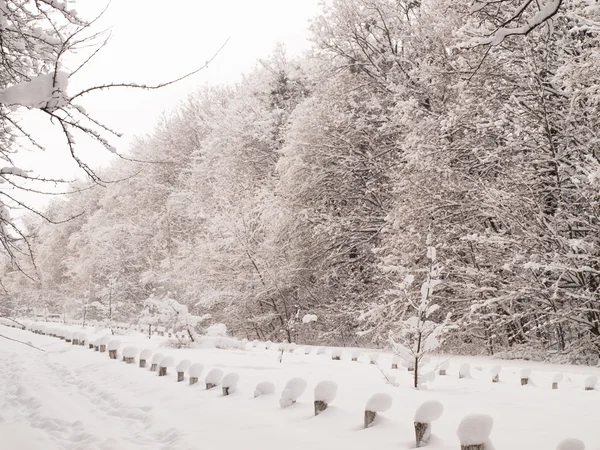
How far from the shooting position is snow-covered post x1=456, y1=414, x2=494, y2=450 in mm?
3379

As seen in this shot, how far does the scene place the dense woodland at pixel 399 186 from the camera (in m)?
10.6

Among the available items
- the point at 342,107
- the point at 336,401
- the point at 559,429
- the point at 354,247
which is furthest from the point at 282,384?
the point at 342,107

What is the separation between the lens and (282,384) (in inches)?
295

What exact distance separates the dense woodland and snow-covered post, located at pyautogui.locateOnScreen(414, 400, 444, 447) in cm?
267

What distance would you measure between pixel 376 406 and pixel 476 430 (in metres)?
1.25

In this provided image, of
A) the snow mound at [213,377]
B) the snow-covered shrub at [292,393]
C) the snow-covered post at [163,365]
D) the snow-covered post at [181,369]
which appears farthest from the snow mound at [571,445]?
the snow-covered post at [163,365]

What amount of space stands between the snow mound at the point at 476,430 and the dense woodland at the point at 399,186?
2435 mm

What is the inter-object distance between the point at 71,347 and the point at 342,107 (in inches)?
479

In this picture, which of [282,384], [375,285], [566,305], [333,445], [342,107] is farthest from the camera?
[342,107]

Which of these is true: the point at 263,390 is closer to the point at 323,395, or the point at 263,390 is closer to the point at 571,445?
the point at 323,395

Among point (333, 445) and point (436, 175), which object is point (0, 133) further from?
point (436, 175)

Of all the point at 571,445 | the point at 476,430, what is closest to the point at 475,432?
the point at 476,430

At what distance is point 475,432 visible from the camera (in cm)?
340

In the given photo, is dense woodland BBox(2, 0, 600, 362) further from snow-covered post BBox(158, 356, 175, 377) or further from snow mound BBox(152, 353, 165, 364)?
snow mound BBox(152, 353, 165, 364)
